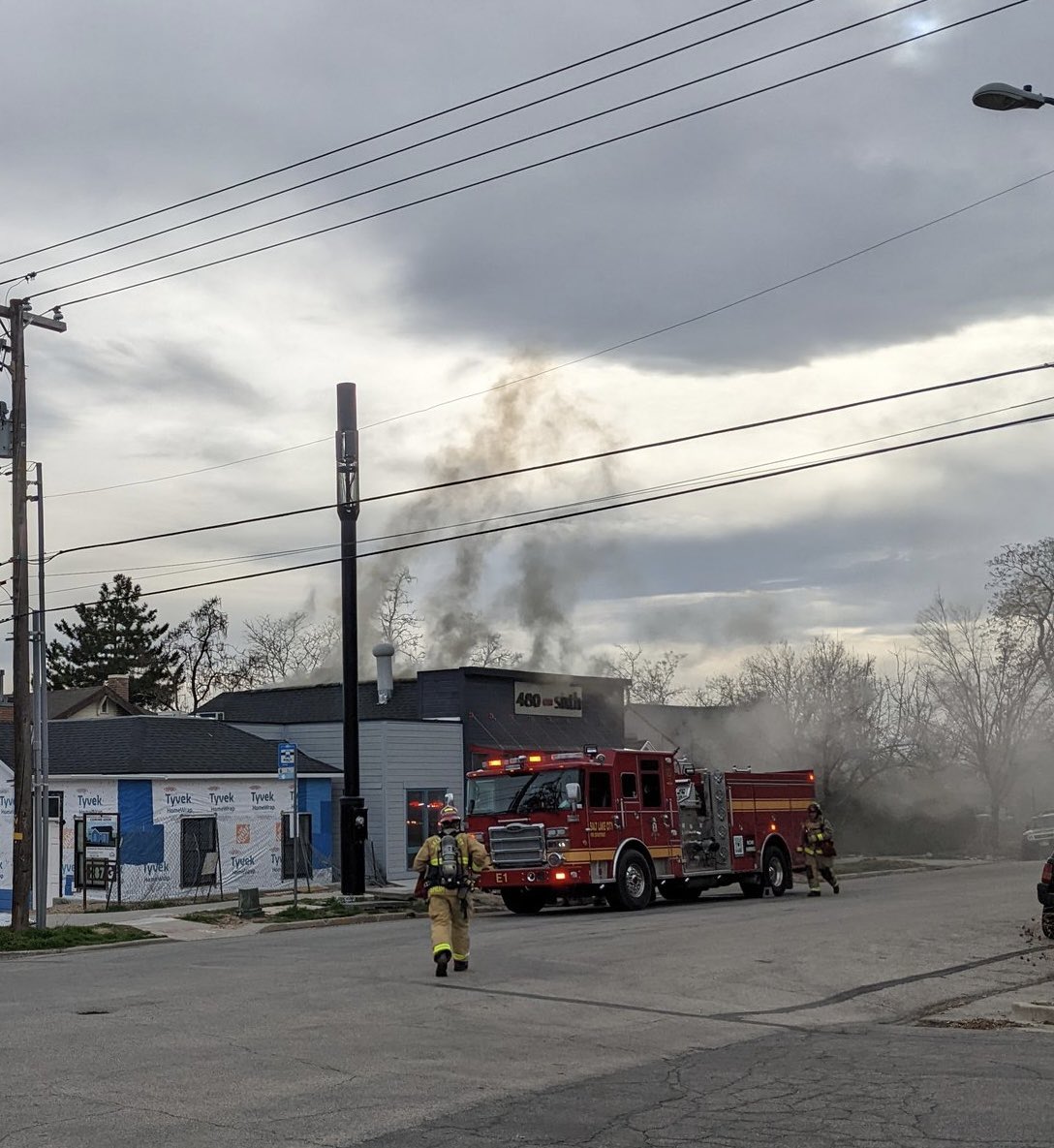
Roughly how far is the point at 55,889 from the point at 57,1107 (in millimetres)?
22841

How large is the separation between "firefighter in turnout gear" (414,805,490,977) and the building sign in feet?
80.0

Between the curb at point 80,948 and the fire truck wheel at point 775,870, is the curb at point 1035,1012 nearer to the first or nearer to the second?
the curb at point 80,948

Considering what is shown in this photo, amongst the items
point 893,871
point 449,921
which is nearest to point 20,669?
point 449,921

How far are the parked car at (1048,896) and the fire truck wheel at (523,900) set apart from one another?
8.94 m

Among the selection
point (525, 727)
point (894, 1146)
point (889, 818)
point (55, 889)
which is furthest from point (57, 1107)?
point (889, 818)

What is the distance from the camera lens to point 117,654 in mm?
76375

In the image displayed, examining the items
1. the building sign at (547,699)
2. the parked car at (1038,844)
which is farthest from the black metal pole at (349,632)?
the parked car at (1038,844)

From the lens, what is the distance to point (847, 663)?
51.8m

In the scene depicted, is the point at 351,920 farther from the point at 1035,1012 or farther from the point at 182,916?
the point at 1035,1012

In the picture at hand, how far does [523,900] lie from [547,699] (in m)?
16.2

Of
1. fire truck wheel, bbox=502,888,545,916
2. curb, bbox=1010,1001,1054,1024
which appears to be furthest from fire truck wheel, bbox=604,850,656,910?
curb, bbox=1010,1001,1054,1024

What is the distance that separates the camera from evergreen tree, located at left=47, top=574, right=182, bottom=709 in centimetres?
7594

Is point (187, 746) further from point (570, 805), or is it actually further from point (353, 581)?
point (570, 805)

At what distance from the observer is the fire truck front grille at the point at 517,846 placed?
883 inches
